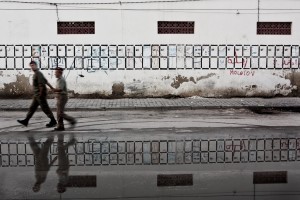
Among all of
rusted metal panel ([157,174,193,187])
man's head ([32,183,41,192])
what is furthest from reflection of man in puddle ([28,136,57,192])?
rusted metal panel ([157,174,193,187])

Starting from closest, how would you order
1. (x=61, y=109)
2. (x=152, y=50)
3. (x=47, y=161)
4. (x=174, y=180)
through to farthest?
(x=174, y=180) → (x=47, y=161) → (x=61, y=109) → (x=152, y=50)

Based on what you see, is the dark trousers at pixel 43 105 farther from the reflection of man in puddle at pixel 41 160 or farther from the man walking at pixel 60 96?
the reflection of man in puddle at pixel 41 160

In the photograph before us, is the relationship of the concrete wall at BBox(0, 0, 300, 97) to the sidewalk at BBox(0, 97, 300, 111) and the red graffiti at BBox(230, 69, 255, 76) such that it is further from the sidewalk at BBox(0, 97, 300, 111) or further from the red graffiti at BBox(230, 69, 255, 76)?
the sidewalk at BBox(0, 97, 300, 111)

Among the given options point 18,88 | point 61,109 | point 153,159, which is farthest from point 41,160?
point 18,88

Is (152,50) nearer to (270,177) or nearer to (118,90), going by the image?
(118,90)

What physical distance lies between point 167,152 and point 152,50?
9.55 meters

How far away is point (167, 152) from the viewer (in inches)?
354

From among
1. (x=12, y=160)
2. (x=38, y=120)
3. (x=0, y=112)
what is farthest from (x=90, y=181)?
(x=0, y=112)

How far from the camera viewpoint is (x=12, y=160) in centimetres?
838

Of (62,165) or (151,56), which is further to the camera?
(151,56)

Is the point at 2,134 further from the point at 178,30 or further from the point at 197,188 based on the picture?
the point at 178,30

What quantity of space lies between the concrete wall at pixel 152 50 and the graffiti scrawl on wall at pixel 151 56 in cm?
4

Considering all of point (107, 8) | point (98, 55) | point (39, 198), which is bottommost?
point (39, 198)

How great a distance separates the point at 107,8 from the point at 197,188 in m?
12.5
